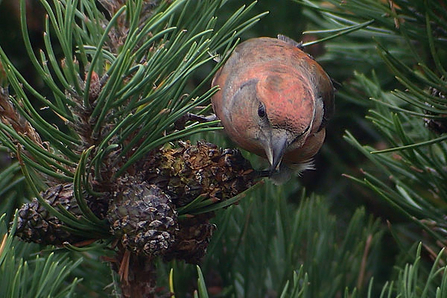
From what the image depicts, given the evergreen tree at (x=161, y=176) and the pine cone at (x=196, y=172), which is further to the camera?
the pine cone at (x=196, y=172)

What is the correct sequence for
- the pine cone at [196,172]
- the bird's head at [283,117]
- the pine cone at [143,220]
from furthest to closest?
the bird's head at [283,117] → the pine cone at [196,172] → the pine cone at [143,220]

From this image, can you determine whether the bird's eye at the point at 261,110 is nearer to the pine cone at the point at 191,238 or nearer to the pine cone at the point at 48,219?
the pine cone at the point at 191,238

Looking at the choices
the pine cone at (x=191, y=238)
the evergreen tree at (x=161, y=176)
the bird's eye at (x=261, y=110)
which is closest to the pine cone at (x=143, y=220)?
the evergreen tree at (x=161, y=176)

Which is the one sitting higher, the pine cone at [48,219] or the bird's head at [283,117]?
the pine cone at [48,219]

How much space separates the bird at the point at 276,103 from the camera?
5.82 feet

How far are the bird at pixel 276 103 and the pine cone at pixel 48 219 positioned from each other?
598 millimetres

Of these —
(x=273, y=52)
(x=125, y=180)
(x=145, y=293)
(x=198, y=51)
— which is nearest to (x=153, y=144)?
(x=125, y=180)

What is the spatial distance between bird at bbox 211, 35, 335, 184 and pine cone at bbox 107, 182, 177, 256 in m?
0.54

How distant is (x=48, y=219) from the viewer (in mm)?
1142

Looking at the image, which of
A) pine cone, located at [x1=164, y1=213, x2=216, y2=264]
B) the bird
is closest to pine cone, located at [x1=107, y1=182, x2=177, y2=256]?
pine cone, located at [x1=164, y1=213, x2=216, y2=264]

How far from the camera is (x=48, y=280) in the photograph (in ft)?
4.04

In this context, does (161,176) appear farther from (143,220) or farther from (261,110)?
(261,110)

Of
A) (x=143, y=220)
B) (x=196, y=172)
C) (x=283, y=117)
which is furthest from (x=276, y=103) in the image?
(x=143, y=220)

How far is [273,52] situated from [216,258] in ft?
2.51
